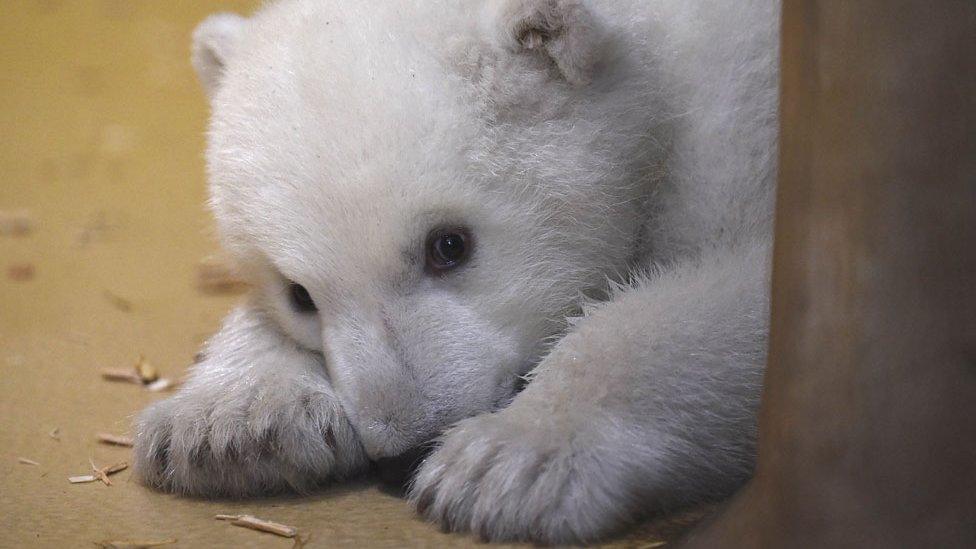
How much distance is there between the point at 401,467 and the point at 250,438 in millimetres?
416

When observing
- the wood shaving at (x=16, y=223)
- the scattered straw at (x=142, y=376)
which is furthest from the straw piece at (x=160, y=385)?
the wood shaving at (x=16, y=223)

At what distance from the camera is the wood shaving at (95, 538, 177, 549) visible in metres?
2.37

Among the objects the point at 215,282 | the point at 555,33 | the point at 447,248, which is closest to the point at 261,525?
the point at 447,248

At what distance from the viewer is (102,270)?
576 centimetres

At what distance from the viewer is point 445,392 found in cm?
254

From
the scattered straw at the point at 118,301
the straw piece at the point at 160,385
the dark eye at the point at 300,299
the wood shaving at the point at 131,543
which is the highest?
the scattered straw at the point at 118,301

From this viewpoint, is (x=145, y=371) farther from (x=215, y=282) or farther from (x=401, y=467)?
(x=401, y=467)

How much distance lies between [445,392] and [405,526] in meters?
0.32

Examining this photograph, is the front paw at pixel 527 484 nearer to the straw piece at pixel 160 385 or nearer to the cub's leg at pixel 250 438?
the cub's leg at pixel 250 438

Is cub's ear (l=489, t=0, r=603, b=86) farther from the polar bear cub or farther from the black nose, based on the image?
the black nose

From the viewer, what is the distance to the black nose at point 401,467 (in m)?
2.56

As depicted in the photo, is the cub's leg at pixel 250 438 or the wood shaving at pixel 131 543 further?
the cub's leg at pixel 250 438

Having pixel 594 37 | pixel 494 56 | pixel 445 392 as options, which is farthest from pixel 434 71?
pixel 445 392

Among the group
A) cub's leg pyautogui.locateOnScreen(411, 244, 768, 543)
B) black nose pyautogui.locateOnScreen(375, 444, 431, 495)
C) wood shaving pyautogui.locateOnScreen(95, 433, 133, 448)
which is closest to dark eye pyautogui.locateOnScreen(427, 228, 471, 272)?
cub's leg pyautogui.locateOnScreen(411, 244, 768, 543)
